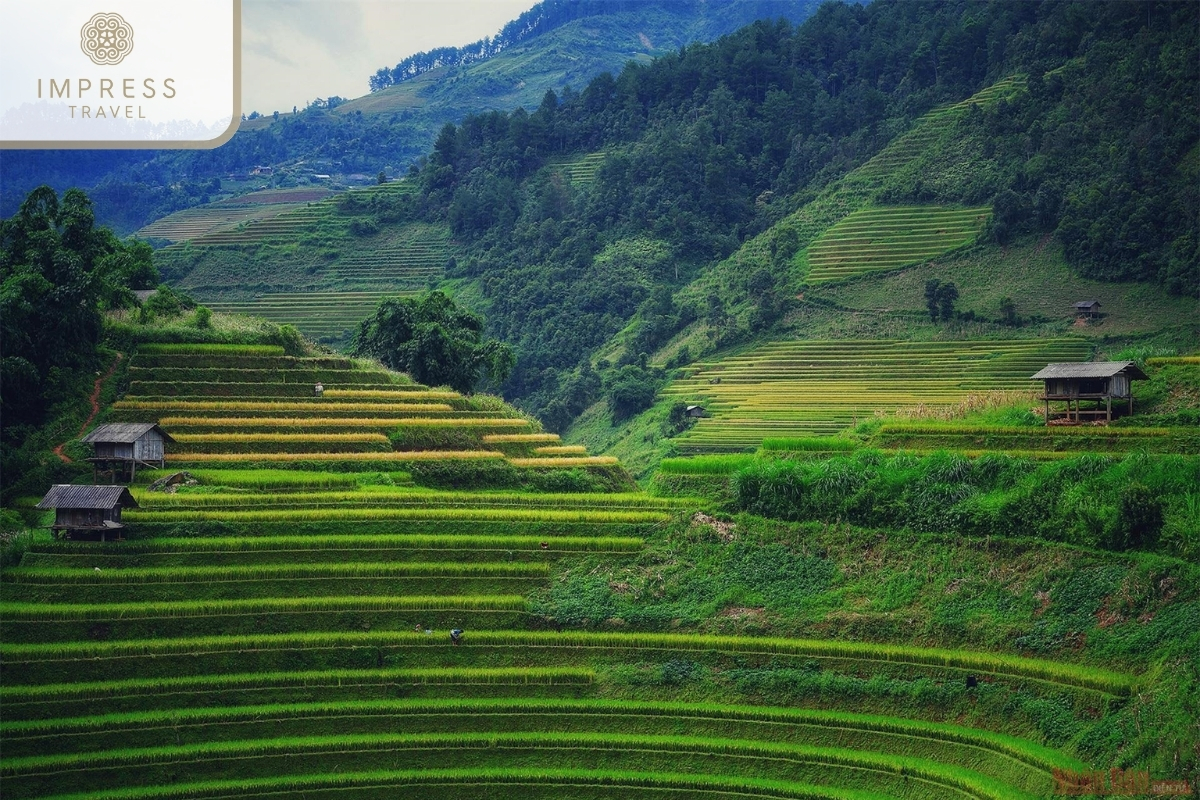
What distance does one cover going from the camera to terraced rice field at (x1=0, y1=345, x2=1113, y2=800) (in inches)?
1044

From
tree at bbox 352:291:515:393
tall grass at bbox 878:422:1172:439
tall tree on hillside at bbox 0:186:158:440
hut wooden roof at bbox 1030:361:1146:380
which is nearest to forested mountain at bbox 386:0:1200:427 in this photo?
tree at bbox 352:291:515:393

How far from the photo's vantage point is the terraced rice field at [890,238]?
7025 centimetres

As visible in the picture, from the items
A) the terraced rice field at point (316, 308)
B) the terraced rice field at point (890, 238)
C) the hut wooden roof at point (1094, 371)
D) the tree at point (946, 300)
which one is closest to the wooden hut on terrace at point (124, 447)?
the hut wooden roof at point (1094, 371)

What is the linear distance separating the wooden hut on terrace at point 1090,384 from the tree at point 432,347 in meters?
19.9

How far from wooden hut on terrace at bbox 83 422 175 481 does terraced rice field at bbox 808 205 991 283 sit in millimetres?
42549

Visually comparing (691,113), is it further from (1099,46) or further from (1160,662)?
(1160,662)

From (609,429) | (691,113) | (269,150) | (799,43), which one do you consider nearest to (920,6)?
(799,43)

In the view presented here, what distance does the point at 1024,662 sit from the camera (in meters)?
28.0

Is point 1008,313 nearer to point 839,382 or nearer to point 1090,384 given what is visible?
point 839,382

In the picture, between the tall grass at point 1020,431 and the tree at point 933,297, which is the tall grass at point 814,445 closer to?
the tall grass at point 1020,431

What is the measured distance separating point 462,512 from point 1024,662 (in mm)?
13448

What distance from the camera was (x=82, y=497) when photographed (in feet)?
104

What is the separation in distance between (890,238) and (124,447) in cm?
4704

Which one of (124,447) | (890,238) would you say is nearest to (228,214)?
(890,238)
